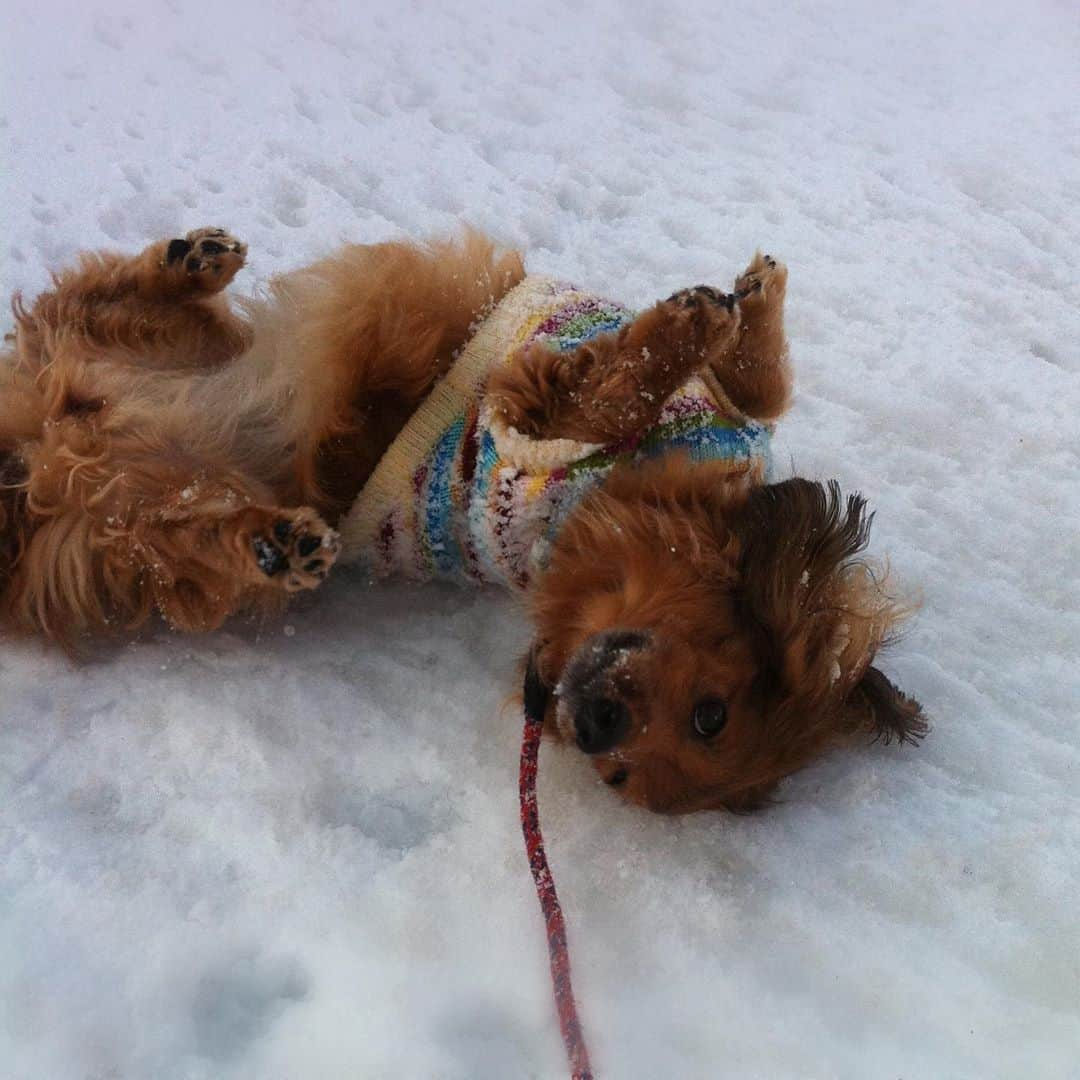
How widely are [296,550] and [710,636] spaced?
97 cm

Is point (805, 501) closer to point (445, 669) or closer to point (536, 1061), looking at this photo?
point (445, 669)

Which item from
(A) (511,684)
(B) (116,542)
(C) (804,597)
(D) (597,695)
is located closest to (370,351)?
(B) (116,542)

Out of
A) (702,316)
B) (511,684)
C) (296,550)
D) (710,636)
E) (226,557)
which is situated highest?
(702,316)

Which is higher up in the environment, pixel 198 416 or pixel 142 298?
pixel 142 298

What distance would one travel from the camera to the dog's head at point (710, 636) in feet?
7.30

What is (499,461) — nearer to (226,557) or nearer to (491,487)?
(491,487)

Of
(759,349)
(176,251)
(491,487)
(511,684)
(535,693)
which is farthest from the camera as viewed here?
(176,251)

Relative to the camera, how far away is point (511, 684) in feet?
8.79

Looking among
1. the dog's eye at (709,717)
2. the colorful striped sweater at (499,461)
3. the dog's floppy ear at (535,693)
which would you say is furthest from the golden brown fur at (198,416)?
the dog's eye at (709,717)

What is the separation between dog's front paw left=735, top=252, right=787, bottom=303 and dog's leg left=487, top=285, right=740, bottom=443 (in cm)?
28

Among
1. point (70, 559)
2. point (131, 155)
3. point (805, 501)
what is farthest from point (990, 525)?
point (131, 155)

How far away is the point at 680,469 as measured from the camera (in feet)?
8.13

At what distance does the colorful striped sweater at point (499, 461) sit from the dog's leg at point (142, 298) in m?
0.84

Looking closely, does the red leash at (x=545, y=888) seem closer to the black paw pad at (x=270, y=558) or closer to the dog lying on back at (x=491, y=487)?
the dog lying on back at (x=491, y=487)
